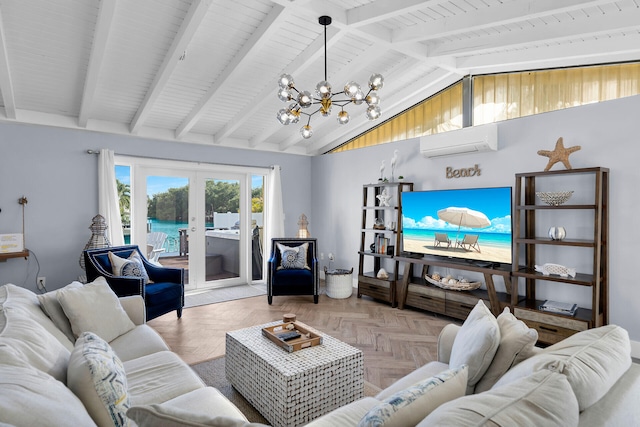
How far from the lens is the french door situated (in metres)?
5.25

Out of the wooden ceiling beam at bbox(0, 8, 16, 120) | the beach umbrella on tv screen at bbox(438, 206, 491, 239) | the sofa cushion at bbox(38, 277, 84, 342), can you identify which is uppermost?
the wooden ceiling beam at bbox(0, 8, 16, 120)

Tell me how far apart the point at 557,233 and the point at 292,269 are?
311 centimetres

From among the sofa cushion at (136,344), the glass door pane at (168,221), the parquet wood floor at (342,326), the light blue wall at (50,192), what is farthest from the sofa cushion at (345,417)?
the glass door pane at (168,221)

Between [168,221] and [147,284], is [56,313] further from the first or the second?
[168,221]

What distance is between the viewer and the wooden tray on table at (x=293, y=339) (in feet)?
7.59

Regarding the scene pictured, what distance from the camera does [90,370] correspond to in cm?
128

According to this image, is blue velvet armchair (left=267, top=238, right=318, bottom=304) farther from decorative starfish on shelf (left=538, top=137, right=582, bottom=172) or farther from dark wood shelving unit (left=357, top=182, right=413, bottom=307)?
decorative starfish on shelf (left=538, top=137, right=582, bottom=172)

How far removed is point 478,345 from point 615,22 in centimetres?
303

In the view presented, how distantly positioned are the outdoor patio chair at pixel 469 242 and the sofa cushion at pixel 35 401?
3846 millimetres

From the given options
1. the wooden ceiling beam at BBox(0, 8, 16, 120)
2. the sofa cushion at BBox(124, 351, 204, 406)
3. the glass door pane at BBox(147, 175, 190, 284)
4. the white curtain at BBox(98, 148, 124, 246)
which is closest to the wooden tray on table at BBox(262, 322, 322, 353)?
the sofa cushion at BBox(124, 351, 204, 406)

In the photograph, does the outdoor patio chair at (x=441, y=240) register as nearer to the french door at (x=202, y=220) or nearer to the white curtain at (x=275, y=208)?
the white curtain at (x=275, y=208)

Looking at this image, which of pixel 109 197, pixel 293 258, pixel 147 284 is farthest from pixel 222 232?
pixel 147 284

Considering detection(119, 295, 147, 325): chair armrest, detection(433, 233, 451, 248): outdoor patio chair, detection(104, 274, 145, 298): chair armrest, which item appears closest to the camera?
detection(119, 295, 147, 325): chair armrest

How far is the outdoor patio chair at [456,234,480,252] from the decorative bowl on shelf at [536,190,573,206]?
83cm
